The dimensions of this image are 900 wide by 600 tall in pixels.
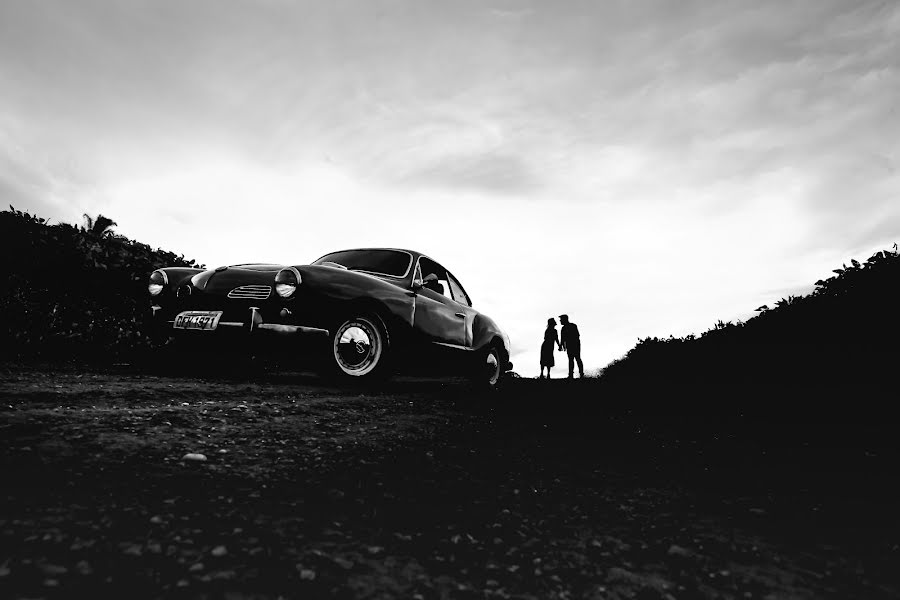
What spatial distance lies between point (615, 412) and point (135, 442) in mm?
4199

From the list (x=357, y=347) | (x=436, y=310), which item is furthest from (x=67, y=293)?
(x=436, y=310)

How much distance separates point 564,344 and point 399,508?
1255 centimetres

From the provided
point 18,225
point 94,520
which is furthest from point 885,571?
point 18,225

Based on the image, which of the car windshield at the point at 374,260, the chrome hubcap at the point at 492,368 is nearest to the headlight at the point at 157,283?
the car windshield at the point at 374,260

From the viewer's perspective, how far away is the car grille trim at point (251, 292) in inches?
217

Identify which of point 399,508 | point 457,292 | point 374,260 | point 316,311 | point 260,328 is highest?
point 374,260

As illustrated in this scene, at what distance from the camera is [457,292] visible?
8.41 metres

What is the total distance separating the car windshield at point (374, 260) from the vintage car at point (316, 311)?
0.06 feet

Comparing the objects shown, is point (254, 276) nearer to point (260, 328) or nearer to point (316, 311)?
point (260, 328)

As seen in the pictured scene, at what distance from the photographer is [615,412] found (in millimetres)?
5598

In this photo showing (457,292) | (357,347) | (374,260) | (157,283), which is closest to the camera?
(357,347)

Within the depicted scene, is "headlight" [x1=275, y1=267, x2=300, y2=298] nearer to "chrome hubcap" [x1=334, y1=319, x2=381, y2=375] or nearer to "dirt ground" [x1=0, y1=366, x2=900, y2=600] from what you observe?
"chrome hubcap" [x1=334, y1=319, x2=381, y2=375]

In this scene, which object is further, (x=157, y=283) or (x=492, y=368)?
(x=492, y=368)

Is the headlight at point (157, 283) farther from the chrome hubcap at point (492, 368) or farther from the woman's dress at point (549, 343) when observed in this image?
the woman's dress at point (549, 343)
